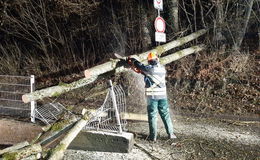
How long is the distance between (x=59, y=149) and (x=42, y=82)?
942 centimetres

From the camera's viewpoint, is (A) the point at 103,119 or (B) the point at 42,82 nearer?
(A) the point at 103,119

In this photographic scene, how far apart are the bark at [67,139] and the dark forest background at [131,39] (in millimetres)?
4633

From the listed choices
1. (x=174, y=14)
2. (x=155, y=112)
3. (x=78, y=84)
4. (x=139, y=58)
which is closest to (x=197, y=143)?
(x=155, y=112)

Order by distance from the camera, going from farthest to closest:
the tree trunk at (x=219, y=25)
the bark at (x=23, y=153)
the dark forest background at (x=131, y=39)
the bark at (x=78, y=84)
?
the tree trunk at (x=219, y=25) < the dark forest background at (x=131, y=39) < the bark at (x=78, y=84) < the bark at (x=23, y=153)

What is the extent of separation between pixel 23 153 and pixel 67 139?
83 centimetres

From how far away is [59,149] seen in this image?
5.22 m

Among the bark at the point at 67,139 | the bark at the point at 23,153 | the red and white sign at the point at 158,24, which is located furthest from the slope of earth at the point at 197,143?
the red and white sign at the point at 158,24

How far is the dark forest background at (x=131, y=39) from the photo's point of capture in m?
10.4

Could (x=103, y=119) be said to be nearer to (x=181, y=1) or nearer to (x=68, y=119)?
(x=68, y=119)

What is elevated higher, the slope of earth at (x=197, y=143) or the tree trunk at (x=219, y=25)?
the tree trunk at (x=219, y=25)

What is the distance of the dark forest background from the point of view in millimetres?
10430

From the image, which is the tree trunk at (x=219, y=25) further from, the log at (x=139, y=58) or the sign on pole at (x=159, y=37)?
the sign on pole at (x=159, y=37)

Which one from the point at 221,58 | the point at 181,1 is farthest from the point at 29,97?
the point at 181,1

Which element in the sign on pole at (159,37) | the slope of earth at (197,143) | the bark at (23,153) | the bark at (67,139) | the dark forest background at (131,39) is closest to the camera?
the bark at (23,153)
